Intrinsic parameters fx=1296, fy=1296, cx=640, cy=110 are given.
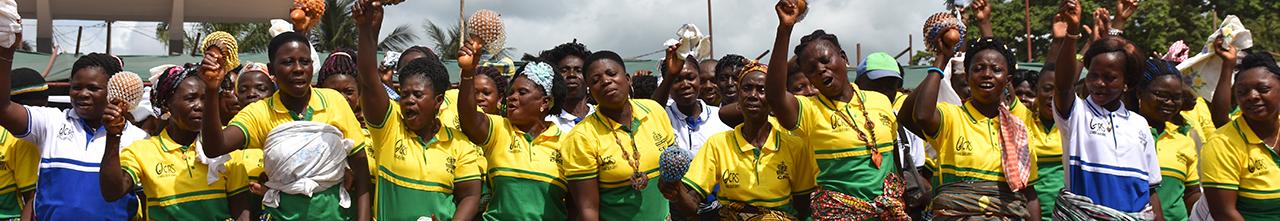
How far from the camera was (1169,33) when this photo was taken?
106 ft

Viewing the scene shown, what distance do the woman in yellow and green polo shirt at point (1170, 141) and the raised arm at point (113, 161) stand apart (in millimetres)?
5604

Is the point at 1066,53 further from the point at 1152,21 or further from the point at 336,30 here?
the point at 336,30

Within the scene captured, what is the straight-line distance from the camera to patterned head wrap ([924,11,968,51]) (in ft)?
20.7

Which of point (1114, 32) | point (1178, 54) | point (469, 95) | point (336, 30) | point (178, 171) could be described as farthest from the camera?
point (336, 30)

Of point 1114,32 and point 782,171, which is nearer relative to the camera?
point 782,171

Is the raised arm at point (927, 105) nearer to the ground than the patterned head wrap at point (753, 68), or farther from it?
nearer to the ground

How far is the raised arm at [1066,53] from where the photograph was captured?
579 cm

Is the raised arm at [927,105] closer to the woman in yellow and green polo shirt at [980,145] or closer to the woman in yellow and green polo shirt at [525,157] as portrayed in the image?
the woman in yellow and green polo shirt at [980,145]

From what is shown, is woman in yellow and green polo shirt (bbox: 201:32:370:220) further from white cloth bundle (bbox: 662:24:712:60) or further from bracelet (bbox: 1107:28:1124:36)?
bracelet (bbox: 1107:28:1124:36)

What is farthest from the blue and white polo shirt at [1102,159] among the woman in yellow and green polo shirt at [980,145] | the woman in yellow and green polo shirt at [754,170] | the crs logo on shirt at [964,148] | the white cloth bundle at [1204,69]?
the white cloth bundle at [1204,69]

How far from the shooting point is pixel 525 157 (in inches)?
265

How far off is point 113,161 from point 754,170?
10.5 ft

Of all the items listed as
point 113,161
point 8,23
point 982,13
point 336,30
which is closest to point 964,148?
point 982,13

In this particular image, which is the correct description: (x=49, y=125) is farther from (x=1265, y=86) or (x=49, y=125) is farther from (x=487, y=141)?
(x=1265, y=86)
